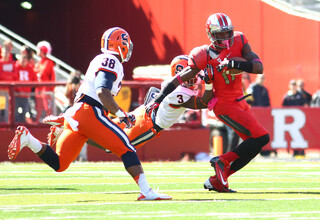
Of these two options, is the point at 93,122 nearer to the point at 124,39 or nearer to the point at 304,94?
the point at 124,39

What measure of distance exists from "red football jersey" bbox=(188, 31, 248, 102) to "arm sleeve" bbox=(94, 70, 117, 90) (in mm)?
1318

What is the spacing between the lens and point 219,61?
980cm

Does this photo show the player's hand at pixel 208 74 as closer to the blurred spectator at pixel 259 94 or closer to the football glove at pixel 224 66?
the football glove at pixel 224 66

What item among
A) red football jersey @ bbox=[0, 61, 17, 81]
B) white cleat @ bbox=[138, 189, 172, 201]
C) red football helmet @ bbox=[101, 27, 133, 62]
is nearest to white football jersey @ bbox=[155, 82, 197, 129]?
red football helmet @ bbox=[101, 27, 133, 62]

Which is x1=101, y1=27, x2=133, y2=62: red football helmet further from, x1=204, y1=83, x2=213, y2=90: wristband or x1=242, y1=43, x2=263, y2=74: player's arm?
x1=242, y1=43, x2=263, y2=74: player's arm

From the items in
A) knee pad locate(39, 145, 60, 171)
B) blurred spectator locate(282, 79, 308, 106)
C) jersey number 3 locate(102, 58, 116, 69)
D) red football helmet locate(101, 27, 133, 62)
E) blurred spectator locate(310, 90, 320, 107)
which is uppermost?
red football helmet locate(101, 27, 133, 62)

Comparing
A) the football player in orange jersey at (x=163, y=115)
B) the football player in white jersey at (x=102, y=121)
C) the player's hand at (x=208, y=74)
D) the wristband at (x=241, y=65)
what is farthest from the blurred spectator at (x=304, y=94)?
the football player in white jersey at (x=102, y=121)

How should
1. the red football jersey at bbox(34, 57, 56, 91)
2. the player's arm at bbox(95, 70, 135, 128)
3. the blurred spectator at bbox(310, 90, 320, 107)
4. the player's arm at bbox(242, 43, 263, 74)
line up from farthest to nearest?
the blurred spectator at bbox(310, 90, 320, 107) < the red football jersey at bbox(34, 57, 56, 91) < the player's arm at bbox(242, 43, 263, 74) < the player's arm at bbox(95, 70, 135, 128)

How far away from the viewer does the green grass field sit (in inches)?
302

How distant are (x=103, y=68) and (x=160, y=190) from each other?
76.1 inches

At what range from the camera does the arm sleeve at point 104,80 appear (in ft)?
28.6

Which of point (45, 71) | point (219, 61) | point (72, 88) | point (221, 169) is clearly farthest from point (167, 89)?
point (45, 71)

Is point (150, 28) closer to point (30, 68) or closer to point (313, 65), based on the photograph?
point (313, 65)

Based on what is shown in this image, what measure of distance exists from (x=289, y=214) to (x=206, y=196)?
1861 mm
